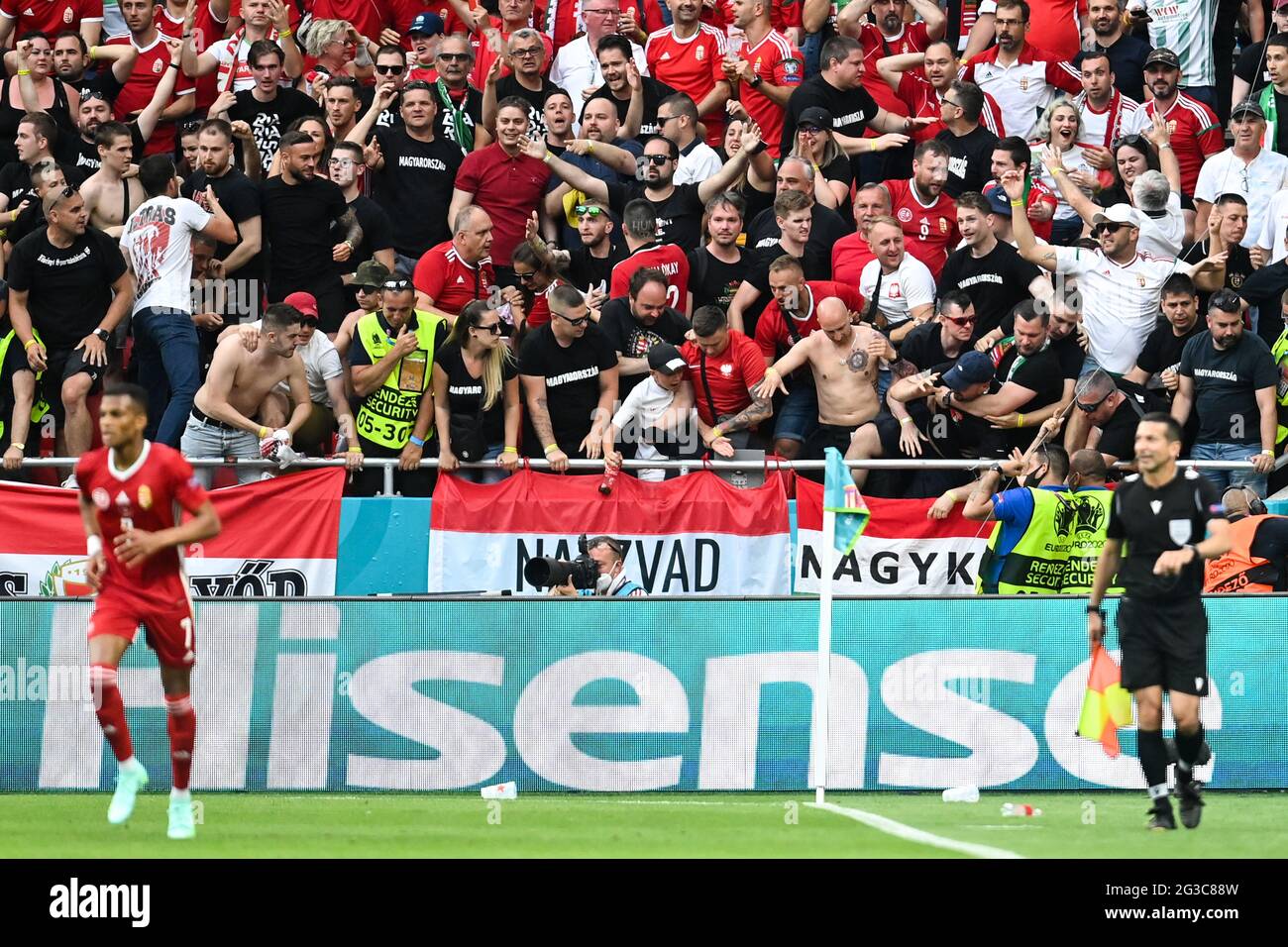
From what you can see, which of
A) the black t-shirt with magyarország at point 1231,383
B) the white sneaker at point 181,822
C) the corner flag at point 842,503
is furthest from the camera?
the black t-shirt with magyarország at point 1231,383

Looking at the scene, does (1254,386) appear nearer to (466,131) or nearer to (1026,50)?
(1026,50)

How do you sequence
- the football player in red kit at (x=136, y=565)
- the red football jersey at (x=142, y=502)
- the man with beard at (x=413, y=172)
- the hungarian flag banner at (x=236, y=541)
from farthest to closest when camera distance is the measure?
the man with beard at (x=413, y=172), the hungarian flag banner at (x=236, y=541), the red football jersey at (x=142, y=502), the football player in red kit at (x=136, y=565)

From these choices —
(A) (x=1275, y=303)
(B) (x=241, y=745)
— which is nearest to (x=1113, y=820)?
(B) (x=241, y=745)

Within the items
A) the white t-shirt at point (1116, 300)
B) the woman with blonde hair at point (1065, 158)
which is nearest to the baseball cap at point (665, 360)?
the white t-shirt at point (1116, 300)

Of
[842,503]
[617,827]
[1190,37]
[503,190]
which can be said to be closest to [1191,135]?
[1190,37]

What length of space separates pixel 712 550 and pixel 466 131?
18.3 ft

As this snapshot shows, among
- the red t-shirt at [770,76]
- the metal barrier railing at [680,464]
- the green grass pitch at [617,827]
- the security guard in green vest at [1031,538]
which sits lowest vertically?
the green grass pitch at [617,827]

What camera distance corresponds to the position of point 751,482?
54.0 ft

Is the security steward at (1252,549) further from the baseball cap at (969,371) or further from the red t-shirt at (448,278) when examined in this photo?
the red t-shirt at (448,278)

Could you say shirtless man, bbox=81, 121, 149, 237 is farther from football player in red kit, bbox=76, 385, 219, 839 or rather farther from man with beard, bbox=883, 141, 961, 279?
football player in red kit, bbox=76, 385, 219, 839

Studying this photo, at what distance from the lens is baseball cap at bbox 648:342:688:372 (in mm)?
16109

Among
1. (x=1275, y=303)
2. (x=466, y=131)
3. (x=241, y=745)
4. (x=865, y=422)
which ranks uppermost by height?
(x=466, y=131)

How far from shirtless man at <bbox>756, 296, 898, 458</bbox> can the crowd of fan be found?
3cm

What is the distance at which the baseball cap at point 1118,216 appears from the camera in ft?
56.1
